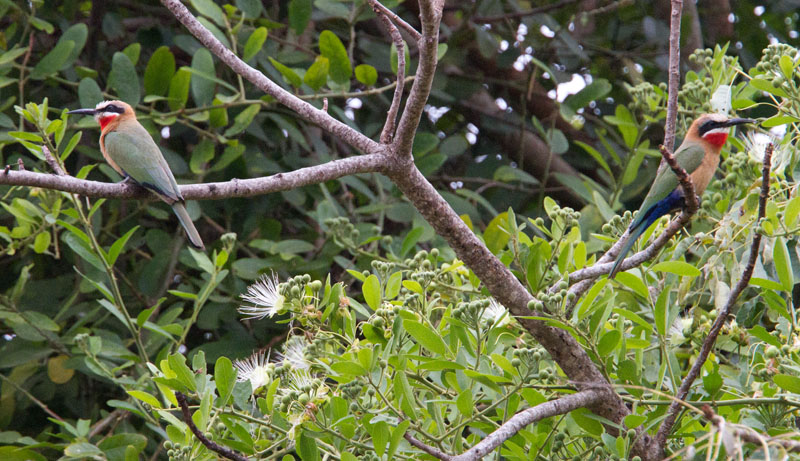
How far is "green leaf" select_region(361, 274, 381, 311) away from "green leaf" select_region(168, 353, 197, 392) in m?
0.49

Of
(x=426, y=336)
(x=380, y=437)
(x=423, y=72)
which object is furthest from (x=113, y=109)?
(x=380, y=437)

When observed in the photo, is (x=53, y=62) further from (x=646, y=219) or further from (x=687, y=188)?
(x=687, y=188)

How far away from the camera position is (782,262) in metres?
1.92

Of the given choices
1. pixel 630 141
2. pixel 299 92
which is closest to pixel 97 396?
pixel 299 92

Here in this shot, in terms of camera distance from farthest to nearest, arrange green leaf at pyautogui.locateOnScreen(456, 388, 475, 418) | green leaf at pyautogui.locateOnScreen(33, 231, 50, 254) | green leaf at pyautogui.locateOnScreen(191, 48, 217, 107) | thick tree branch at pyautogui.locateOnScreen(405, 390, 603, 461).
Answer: green leaf at pyautogui.locateOnScreen(191, 48, 217, 107)
green leaf at pyautogui.locateOnScreen(33, 231, 50, 254)
green leaf at pyautogui.locateOnScreen(456, 388, 475, 418)
thick tree branch at pyautogui.locateOnScreen(405, 390, 603, 461)

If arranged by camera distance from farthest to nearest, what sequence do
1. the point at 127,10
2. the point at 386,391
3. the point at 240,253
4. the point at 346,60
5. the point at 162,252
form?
the point at 127,10, the point at 240,253, the point at 162,252, the point at 346,60, the point at 386,391

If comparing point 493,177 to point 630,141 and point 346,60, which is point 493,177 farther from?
point 346,60

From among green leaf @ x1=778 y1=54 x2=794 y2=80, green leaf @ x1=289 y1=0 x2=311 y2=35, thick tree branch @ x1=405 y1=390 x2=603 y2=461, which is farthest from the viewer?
green leaf @ x1=289 y1=0 x2=311 y2=35

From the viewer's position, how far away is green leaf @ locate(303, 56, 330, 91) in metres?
3.42

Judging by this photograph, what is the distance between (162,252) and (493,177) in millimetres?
1836

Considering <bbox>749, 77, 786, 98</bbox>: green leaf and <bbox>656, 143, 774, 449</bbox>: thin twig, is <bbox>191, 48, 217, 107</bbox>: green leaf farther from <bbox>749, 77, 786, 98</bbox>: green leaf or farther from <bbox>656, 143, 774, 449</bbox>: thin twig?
<bbox>656, 143, 774, 449</bbox>: thin twig

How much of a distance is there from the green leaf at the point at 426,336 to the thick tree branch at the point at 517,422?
0.77 ft

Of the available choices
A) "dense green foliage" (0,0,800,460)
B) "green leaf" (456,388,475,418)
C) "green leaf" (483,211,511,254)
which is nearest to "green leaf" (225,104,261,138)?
"dense green foliage" (0,0,800,460)

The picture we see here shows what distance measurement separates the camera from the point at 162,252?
3.76 metres
